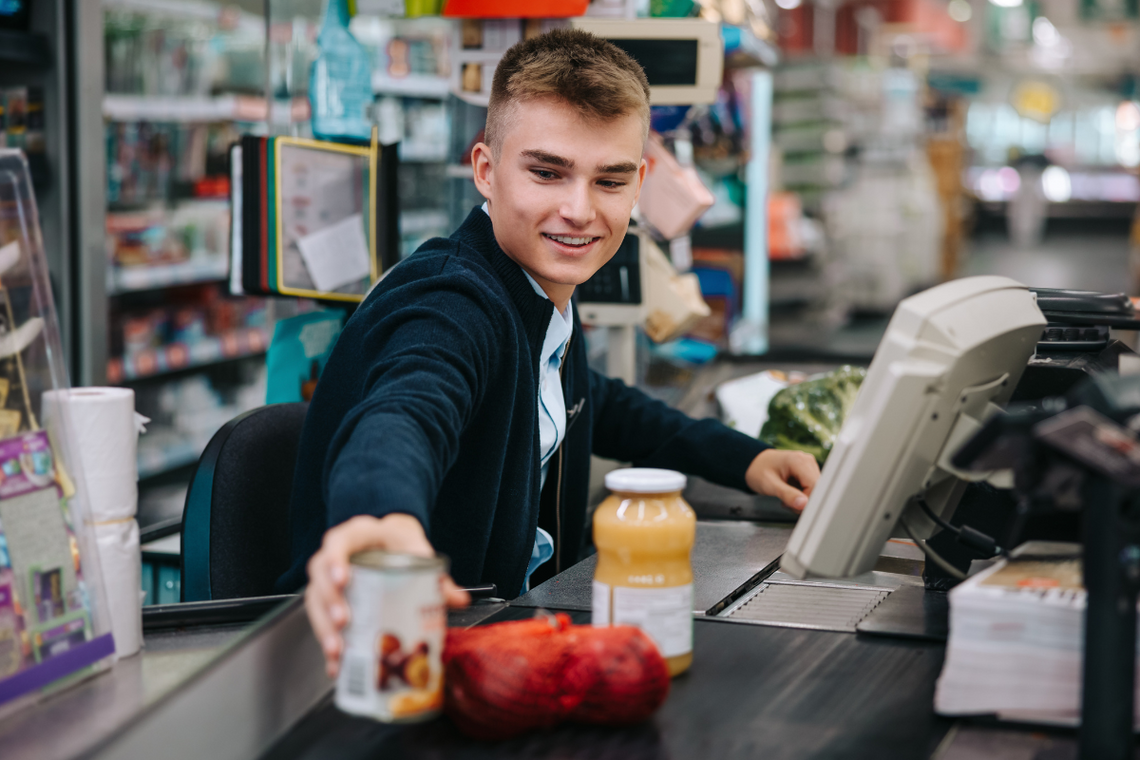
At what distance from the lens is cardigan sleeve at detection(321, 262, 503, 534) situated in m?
1.08

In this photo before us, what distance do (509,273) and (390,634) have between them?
35.0 inches

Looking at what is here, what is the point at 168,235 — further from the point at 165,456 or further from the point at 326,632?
the point at 326,632

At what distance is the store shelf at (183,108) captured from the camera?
14.0 ft

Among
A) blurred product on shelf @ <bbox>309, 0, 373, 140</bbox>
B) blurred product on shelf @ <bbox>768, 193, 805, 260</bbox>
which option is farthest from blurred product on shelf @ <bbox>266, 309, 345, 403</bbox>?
blurred product on shelf @ <bbox>768, 193, 805, 260</bbox>

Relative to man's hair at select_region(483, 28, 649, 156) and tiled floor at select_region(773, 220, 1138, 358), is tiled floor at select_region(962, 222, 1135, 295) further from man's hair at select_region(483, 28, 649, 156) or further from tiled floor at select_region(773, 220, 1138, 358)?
man's hair at select_region(483, 28, 649, 156)

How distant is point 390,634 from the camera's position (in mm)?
927

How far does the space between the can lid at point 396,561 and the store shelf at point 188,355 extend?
3.50m

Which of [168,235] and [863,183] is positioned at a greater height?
[863,183]

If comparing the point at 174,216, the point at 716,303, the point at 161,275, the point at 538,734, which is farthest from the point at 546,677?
the point at 174,216

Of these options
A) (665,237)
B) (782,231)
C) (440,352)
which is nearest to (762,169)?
(782,231)

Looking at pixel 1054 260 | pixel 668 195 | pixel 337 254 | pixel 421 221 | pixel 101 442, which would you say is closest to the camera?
pixel 101 442

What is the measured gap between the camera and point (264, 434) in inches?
77.7

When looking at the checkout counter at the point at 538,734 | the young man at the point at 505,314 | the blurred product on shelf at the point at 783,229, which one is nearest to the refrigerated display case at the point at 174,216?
the young man at the point at 505,314

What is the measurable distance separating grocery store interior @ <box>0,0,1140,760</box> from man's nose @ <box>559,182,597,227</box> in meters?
0.53
